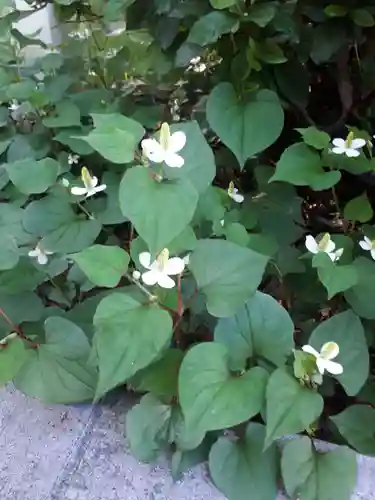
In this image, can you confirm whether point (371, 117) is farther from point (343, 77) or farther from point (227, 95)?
point (227, 95)

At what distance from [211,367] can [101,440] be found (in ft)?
0.56

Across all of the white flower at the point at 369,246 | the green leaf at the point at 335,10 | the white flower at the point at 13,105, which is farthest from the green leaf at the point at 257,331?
the white flower at the point at 13,105

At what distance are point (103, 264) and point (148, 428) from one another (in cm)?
17

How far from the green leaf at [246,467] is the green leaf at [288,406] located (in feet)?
0.22

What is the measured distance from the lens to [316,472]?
22.0 inches

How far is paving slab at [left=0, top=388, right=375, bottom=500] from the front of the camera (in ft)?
1.92

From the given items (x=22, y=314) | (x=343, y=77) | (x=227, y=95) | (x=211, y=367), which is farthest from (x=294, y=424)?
(x=343, y=77)

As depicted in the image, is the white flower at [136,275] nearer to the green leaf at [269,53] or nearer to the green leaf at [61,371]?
the green leaf at [61,371]

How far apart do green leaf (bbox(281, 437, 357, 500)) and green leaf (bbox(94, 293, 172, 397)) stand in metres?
0.17

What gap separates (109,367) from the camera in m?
0.50

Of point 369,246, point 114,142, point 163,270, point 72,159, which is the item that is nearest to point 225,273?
point 163,270

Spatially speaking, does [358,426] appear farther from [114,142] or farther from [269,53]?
[269,53]

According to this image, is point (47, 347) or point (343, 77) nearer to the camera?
point (47, 347)

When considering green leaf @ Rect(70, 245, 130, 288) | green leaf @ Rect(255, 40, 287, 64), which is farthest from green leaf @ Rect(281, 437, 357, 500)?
green leaf @ Rect(255, 40, 287, 64)
